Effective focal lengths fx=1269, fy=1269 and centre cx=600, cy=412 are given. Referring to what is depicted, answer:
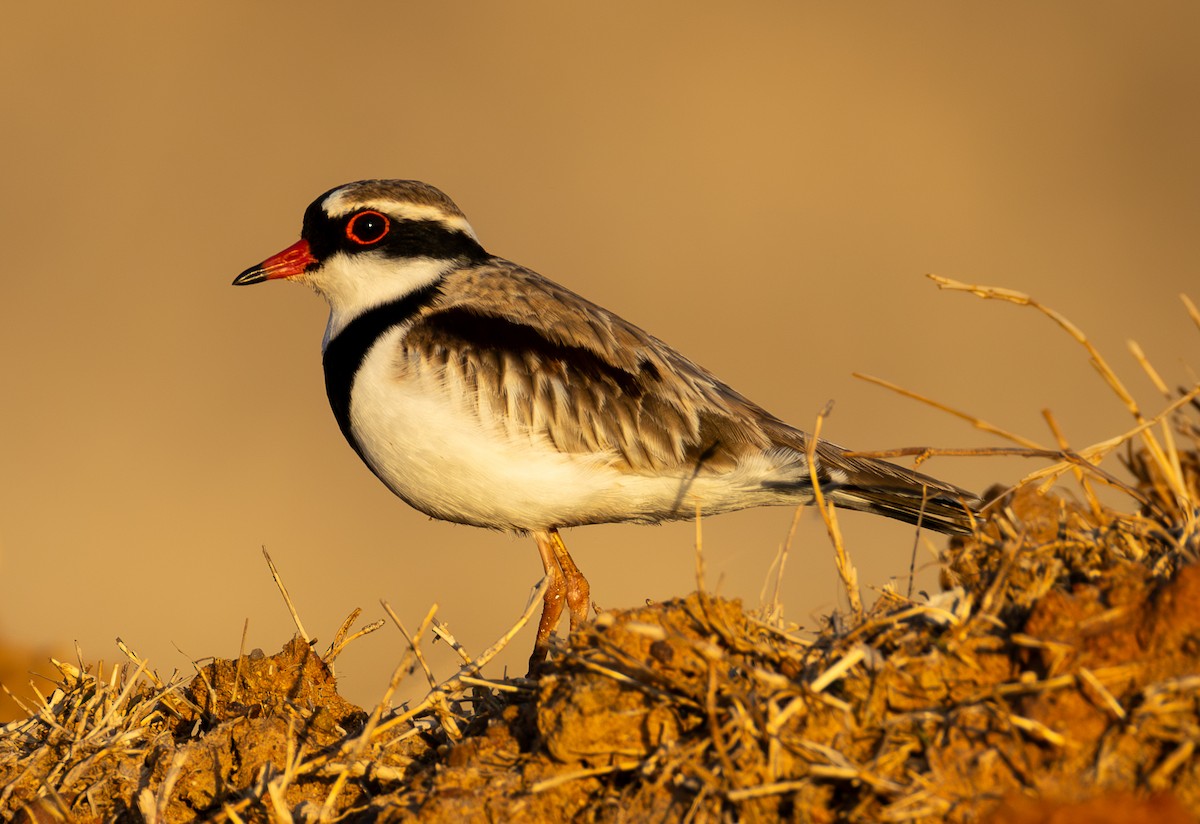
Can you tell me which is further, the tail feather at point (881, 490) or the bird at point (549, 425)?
the tail feather at point (881, 490)

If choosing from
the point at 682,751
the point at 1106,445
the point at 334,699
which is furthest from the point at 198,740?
the point at 1106,445

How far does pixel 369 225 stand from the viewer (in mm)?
5605

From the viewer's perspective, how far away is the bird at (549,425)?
4852 mm

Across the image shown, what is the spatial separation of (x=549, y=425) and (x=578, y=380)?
0.25 metres

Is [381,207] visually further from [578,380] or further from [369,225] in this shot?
[578,380]

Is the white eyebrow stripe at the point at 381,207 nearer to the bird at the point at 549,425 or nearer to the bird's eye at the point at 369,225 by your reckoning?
the bird's eye at the point at 369,225

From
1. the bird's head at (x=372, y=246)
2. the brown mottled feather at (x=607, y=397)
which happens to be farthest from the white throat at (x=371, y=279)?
the brown mottled feather at (x=607, y=397)

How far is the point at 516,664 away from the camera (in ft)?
29.2

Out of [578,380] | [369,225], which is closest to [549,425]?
[578,380]

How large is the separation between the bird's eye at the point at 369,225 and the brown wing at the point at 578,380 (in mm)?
507

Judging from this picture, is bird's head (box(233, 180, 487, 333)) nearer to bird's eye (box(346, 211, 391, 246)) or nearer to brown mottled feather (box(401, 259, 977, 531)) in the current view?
bird's eye (box(346, 211, 391, 246))

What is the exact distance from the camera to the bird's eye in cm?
560

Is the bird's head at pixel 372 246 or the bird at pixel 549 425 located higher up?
the bird's head at pixel 372 246

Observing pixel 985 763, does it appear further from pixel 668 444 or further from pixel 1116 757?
pixel 668 444
